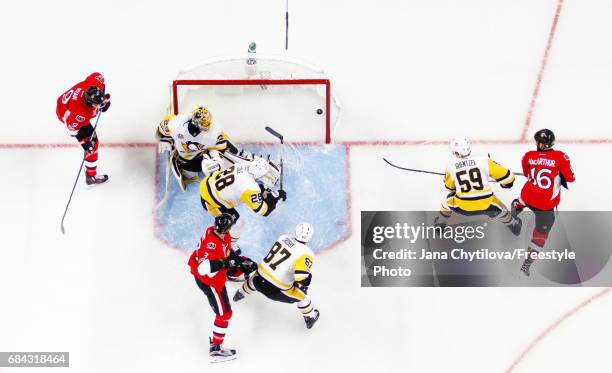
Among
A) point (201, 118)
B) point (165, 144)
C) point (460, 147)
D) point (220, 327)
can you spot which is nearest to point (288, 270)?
point (220, 327)

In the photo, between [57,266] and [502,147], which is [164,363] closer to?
[57,266]

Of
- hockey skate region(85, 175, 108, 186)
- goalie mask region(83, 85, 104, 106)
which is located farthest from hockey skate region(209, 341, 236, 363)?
goalie mask region(83, 85, 104, 106)

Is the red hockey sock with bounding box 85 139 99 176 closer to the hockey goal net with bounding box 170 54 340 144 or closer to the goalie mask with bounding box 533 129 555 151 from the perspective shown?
the hockey goal net with bounding box 170 54 340 144

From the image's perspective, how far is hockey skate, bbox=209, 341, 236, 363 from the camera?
20.9 feet

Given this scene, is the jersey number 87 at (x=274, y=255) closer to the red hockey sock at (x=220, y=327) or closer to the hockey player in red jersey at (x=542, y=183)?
the red hockey sock at (x=220, y=327)

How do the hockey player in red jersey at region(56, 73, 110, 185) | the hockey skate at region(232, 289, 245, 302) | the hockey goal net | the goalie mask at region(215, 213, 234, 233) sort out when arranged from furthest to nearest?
the hockey goal net, the hockey player in red jersey at region(56, 73, 110, 185), the hockey skate at region(232, 289, 245, 302), the goalie mask at region(215, 213, 234, 233)

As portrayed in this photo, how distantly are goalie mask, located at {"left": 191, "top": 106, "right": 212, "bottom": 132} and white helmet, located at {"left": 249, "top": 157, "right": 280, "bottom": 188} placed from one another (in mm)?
405

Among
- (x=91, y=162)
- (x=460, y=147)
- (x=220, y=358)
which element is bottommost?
(x=220, y=358)

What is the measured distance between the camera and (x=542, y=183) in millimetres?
6484

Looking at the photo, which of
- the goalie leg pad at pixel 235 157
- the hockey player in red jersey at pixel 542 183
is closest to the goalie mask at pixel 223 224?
the goalie leg pad at pixel 235 157

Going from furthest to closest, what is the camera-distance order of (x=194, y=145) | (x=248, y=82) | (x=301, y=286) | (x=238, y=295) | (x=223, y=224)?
1. (x=248, y=82)
2. (x=194, y=145)
3. (x=238, y=295)
4. (x=301, y=286)
5. (x=223, y=224)

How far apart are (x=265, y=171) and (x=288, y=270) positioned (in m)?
0.64

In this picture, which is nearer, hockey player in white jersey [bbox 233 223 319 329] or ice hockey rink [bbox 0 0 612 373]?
hockey player in white jersey [bbox 233 223 319 329]

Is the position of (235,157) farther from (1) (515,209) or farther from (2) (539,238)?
(2) (539,238)
